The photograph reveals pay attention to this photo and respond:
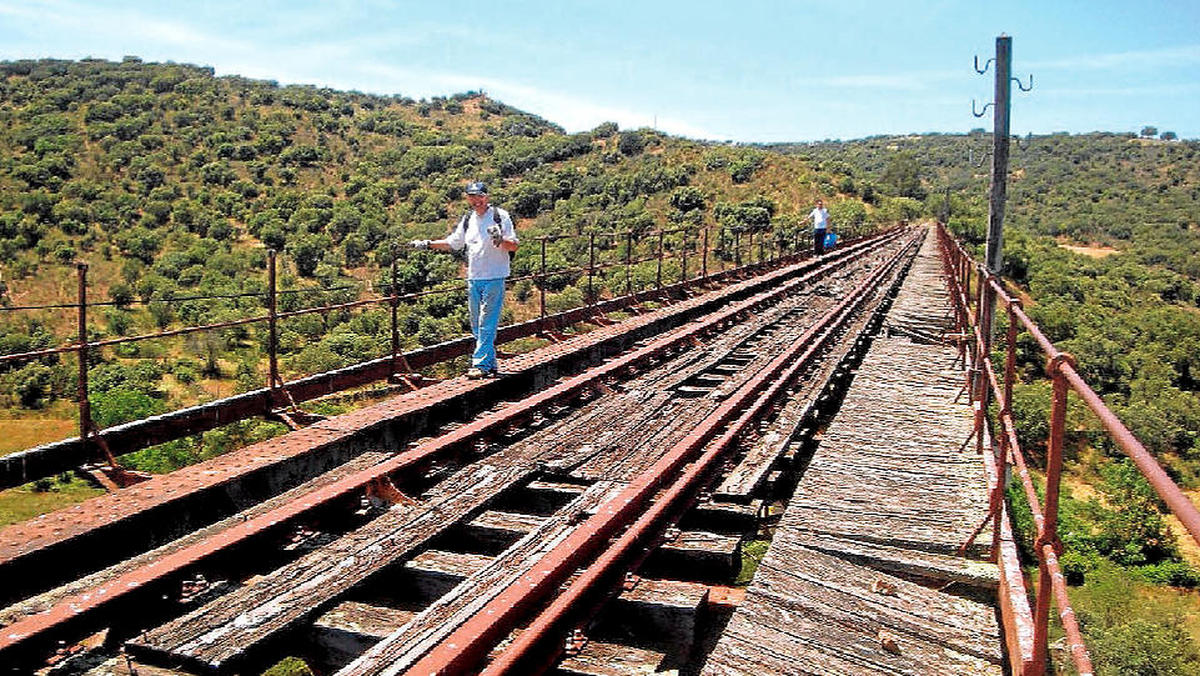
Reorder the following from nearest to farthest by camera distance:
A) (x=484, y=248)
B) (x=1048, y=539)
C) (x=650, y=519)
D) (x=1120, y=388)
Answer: (x=1048, y=539) < (x=650, y=519) < (x=484, y=248) < (x=1120, y=388)

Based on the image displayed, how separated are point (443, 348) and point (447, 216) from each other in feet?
213

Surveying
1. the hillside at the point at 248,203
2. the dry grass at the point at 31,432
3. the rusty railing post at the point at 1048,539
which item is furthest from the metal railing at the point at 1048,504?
the dry grass at the point at 31,432

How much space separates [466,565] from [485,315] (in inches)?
182

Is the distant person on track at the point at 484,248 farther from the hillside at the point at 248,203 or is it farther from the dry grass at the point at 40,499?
the hillside at the point at 248,203

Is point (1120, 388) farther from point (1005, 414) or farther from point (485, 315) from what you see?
point (1005, 414)

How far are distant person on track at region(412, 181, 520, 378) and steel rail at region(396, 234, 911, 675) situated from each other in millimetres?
2606

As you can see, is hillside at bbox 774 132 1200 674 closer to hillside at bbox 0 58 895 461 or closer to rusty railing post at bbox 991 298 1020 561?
rusty railing post at bbox 991 298 1020 561

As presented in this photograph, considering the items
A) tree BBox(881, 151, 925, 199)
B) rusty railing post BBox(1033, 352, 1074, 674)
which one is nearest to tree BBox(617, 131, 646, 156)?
tree BBox(881, 151, 925, 199)

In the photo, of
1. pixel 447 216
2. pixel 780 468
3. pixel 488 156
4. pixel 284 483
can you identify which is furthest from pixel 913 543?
pixel 488 156

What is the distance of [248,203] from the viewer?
73562 mm

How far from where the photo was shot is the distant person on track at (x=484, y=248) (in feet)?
26.6

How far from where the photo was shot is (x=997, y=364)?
35438 mm

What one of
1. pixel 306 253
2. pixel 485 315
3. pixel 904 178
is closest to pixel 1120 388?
pixel 485 315

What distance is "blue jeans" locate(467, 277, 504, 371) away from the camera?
8.34m
